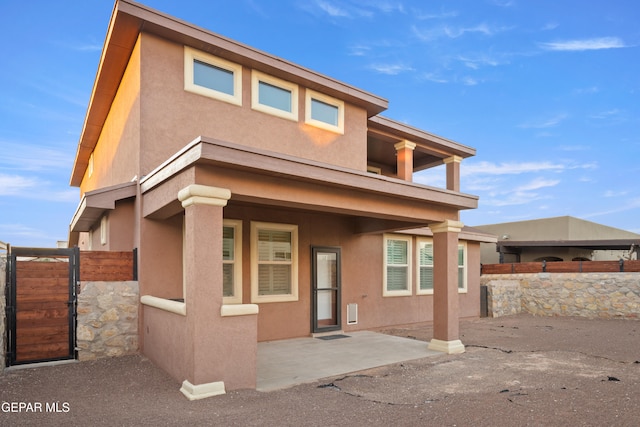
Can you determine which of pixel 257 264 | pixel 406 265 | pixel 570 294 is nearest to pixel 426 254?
pixel 406 265

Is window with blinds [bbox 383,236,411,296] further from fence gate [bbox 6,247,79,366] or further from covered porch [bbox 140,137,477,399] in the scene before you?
fence gate [bbox 6,247,79,366]

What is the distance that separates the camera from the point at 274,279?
9383 millimetres

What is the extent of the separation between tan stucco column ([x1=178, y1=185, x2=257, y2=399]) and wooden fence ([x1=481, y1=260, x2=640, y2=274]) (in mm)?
13985

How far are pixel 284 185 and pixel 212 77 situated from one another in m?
3.71

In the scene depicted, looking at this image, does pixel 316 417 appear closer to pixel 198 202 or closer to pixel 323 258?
pixel 198 202

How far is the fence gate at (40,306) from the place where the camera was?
683 cm

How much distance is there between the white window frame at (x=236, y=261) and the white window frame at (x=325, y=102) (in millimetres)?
2990

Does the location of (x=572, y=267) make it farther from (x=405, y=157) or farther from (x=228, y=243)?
(x=228, y=243)

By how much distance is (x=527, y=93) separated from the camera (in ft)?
71.0

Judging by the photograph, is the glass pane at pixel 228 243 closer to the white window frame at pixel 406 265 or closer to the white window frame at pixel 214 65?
the white window frame at pixel 214 65

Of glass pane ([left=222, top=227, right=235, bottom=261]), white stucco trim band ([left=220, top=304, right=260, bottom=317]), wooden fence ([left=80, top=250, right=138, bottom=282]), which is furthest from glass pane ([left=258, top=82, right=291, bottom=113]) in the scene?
white stucco trim band ([left=220, top=304, right=260, bottom=317])

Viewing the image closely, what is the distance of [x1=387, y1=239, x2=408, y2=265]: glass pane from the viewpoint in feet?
39.0

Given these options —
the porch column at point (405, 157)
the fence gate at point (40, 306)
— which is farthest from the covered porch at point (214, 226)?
the porch column at point (405, 157)

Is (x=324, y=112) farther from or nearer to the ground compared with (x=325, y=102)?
nearer to the ground
